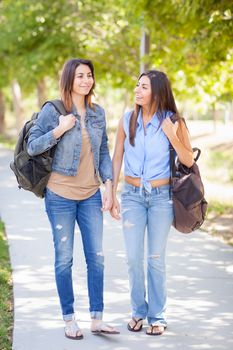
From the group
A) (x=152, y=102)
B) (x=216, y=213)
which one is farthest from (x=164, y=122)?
(x=216, y=213)

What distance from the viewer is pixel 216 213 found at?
10.3 meters

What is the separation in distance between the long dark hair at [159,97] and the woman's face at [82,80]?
0.39 metres

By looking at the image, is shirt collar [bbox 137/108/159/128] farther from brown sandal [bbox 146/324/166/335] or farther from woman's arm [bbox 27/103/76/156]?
brown sandal [bbox 146/324/166/335]

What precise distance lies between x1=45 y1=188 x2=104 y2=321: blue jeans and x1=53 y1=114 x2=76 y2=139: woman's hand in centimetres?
42

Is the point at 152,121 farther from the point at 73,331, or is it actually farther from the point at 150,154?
the point at 73,331

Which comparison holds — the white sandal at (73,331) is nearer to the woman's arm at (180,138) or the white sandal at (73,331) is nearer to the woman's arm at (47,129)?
the woman's arm at (47,129)

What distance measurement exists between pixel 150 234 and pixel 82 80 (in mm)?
1132

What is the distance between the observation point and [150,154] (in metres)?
4.58

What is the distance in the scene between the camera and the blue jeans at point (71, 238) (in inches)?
178

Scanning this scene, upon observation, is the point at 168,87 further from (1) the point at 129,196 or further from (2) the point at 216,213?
(2) the point at 216,213

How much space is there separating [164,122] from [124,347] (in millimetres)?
1508

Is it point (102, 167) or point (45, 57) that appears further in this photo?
point (45, 57)

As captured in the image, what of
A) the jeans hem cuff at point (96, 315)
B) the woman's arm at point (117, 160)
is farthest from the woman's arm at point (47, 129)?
the jeans hem cuff at point (96, 315)

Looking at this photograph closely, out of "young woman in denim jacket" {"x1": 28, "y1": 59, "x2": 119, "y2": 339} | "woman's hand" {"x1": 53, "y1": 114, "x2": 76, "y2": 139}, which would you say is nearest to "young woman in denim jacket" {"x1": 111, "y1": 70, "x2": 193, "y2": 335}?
"young woman in denim jacket" {"x1": 28, "y1": 59, "x2": 119, "y2": 339}
